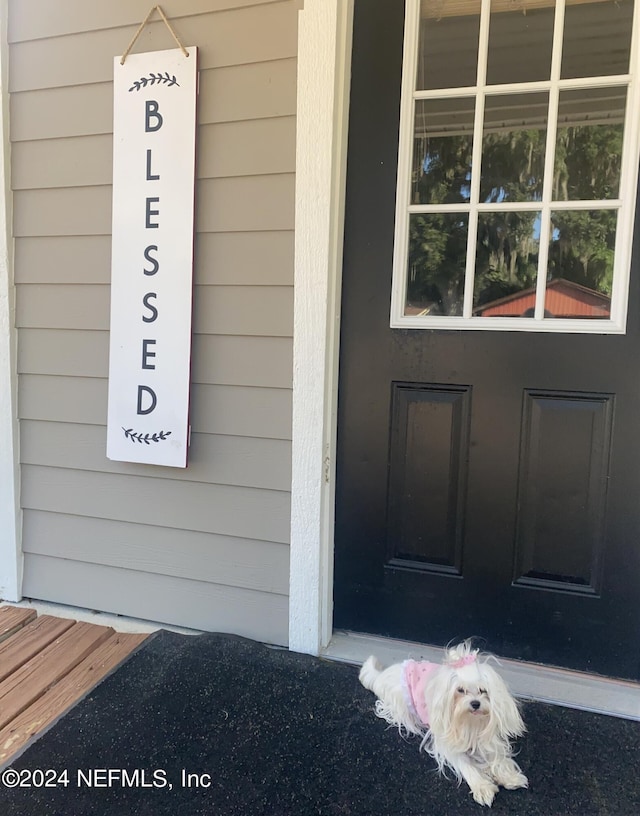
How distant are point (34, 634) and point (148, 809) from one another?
1.01m

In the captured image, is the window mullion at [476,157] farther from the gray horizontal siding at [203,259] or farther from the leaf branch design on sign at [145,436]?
the leaf branch design on sign at [145,436]

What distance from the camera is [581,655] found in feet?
6.22

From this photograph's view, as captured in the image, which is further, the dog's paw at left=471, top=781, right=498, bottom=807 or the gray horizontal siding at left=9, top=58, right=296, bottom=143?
the gray horizontal siding at left=9, top=58, right=296, bottom=143

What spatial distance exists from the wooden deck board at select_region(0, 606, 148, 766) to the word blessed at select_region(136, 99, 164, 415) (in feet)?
2.87

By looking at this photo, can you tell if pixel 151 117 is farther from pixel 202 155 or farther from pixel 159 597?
pixel 159 597

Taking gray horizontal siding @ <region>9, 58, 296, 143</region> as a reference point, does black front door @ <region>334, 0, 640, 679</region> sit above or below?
below

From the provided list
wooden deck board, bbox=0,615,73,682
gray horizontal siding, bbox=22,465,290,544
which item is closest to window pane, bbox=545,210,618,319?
gray horizontal siding, bbox=22,465,290,544

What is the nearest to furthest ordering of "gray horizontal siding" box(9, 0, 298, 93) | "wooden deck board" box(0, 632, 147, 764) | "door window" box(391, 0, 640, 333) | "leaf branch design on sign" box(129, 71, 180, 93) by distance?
"wooden deck board" box(0, 632, 147, 764) → "door window" box(391, 0, 640, 333) → "gray horizontal siding" box(9, 0, 298, 93) → "leaf branch design on sign" box(129, 71, 180, 93)

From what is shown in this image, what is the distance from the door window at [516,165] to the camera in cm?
173

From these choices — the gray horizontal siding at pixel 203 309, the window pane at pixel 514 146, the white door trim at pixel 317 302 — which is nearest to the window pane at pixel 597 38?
the window pane at pixel 514 146

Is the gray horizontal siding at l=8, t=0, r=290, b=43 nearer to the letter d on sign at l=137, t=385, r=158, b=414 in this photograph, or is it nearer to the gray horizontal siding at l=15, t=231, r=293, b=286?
the gray horizontal siding at l=15, t=231, r=293, b=286

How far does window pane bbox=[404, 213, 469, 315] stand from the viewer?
1909 mm

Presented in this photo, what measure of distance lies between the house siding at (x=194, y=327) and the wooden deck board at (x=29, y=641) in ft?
0.49

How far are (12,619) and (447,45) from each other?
2639 mm
